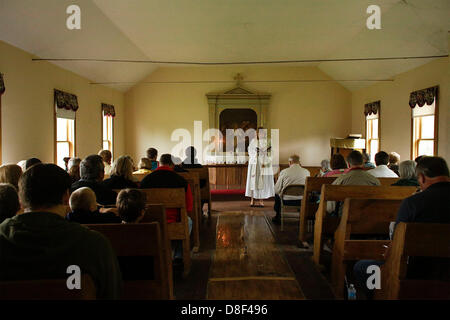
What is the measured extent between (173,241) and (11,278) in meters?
2.49

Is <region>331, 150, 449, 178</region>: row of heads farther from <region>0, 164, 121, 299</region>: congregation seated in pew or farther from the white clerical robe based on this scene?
the white clerical robe

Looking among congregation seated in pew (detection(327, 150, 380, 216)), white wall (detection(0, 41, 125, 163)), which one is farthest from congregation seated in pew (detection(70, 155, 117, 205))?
white wall (detection(0, 41, 125, 163))

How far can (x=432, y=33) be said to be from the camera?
541cm

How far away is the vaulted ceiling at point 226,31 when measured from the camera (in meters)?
4.96

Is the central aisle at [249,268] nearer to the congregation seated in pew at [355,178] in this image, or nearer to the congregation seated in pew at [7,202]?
the congregation seated in pew at [355,178]

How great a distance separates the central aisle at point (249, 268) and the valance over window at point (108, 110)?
5022 mm

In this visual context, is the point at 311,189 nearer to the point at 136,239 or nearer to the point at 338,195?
the point at 338,195

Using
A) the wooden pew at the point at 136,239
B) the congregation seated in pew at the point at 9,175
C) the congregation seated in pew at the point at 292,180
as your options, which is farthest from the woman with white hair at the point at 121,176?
the congregation seated in pew at the point at 292,180

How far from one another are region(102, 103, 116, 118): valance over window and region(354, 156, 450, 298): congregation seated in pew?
304 inches

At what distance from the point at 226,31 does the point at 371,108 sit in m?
4.10

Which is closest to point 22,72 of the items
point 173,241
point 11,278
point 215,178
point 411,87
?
point 173,241

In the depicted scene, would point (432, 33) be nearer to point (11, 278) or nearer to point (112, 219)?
point (112, 219)
